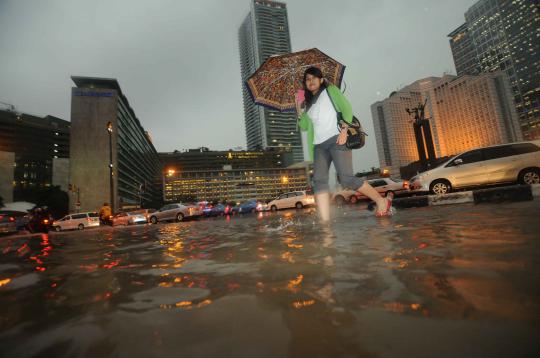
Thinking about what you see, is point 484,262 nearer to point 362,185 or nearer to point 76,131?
point 362,185

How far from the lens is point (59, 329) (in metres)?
1.10

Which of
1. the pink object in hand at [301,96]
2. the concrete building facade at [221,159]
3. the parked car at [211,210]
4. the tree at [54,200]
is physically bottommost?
the parked car at [211,210]

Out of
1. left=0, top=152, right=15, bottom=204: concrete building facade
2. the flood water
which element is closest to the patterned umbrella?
the flood water

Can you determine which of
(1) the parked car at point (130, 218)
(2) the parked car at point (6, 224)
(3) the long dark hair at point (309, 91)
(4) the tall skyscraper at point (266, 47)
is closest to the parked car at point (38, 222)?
(2) the parked car at point (6, 224)

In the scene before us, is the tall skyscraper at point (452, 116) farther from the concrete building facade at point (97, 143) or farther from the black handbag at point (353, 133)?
the black handbag at point (353, 133)

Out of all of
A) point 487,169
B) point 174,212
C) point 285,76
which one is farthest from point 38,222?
point 487,169

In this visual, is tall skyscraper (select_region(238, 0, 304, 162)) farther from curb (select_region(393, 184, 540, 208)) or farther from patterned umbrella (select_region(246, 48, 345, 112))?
curb (select_region(393, 184, 540, 208))

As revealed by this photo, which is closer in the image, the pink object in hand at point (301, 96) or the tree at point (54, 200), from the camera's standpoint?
the pink object in hand at point (301, 96)

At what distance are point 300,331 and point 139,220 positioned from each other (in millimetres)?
24235

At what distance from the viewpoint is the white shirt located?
4.81 meters

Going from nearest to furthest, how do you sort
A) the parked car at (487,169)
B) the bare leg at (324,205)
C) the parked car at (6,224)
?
1. the bare leg at (324,205)
2. the parked car at (487,169)
3. the parked car at (6,224)

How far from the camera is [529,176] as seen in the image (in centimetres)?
843

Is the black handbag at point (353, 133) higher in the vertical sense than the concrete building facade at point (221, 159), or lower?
lower

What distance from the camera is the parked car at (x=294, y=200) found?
2345 cm
